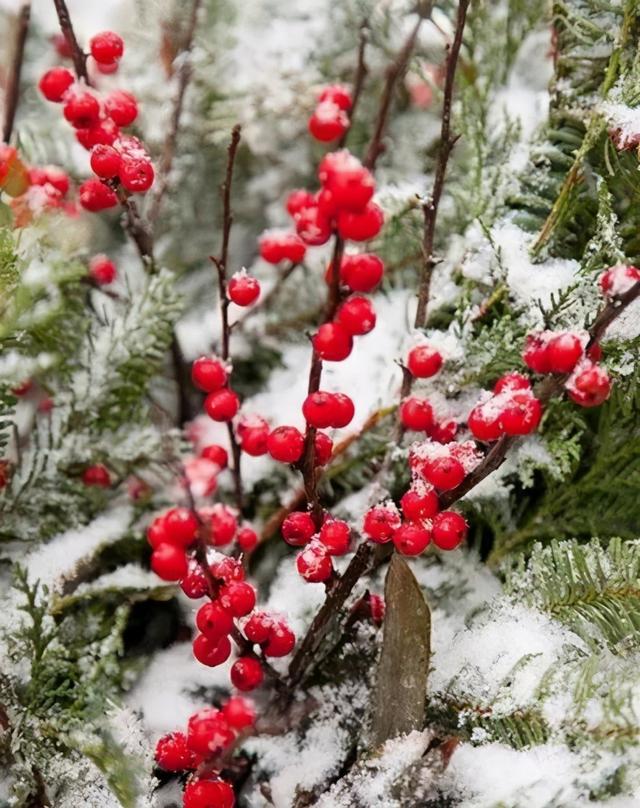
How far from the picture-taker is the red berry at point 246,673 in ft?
1.62

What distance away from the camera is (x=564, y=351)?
0.43m

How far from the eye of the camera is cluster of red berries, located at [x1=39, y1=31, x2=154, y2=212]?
0.54 meters

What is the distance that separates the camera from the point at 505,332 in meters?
0.57

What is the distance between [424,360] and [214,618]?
20cm

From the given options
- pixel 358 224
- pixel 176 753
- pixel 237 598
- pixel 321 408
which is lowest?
pixel 176 753

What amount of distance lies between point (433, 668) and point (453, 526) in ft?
0.34

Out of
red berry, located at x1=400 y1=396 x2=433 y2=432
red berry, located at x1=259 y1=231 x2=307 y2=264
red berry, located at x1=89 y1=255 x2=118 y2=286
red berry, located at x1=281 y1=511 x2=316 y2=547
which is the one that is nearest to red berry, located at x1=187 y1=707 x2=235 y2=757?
red berry, located at x1=281 y1=511 x2=316 y2=547

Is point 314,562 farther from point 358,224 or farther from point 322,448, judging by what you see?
point 358,224

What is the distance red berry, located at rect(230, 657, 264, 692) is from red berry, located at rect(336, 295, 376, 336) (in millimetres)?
201

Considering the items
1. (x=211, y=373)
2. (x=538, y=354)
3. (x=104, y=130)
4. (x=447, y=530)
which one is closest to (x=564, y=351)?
(x=538, y=354)

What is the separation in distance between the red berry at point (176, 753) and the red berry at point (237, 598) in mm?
90

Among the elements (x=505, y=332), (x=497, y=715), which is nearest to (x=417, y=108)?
(x=505, y=332)

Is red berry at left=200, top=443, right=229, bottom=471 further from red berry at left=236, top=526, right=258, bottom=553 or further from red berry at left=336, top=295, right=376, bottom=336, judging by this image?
red berry at left=336, top=295, right=376, bottom=336

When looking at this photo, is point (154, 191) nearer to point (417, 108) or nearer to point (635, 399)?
point (417, 108)
